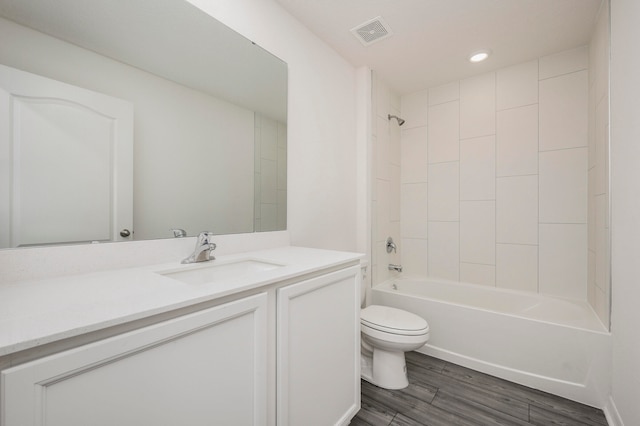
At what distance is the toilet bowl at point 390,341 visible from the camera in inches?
64.2

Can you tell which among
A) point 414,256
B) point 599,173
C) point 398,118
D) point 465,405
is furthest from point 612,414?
point 398,118

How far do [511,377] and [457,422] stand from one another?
2.14 feet

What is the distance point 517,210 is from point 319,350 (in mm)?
2154

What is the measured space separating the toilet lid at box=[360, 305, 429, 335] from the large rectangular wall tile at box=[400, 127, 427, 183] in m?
1.52

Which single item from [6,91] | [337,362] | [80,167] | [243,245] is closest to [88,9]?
[6,91]

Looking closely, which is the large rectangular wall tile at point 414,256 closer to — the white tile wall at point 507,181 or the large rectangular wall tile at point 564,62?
the white tile wall at point 507,181

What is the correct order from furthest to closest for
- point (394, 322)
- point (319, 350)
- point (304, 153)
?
point (304, 153)
point (394, 322)
point (319, 350)

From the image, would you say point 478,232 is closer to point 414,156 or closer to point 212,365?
point 414,156

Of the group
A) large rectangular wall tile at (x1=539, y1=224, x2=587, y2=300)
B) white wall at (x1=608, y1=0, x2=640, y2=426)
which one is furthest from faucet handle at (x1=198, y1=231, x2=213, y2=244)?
large rectangular wall tile at (x1=539, y1=224, x2=587, y2=300)

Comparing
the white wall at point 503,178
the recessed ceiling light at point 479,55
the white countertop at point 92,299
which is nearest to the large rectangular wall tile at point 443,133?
the white wall at point 503,178

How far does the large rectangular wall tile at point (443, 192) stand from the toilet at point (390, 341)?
1.25 meters

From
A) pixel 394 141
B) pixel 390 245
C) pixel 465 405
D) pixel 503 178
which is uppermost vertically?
pixel 394 141

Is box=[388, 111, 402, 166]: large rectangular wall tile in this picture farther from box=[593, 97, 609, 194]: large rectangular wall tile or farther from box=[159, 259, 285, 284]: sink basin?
box=[159, 259, 285, 284]: sink basin

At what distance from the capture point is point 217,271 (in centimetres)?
120
